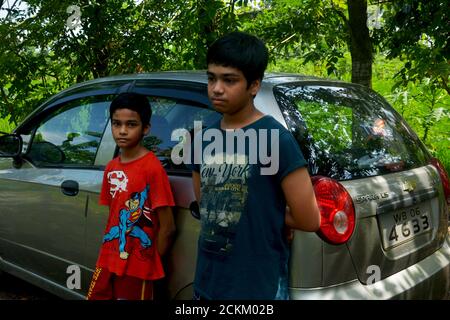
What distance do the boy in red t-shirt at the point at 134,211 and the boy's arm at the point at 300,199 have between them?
75 centimetres

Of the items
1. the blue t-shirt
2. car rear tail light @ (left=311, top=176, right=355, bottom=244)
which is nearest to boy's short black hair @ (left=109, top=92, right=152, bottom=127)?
the blue t-shirt

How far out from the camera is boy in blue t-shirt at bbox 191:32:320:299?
1.68 metres

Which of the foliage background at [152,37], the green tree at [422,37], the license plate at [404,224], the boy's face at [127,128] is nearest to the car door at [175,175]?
the boy's face at [127,128]

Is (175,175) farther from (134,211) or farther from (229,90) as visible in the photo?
(229,90)

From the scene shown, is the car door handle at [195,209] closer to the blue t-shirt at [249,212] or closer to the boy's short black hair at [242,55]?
the blue t-shirt at [249,212]

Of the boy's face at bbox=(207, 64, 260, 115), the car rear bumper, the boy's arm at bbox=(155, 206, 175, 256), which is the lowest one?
the car rear bumper

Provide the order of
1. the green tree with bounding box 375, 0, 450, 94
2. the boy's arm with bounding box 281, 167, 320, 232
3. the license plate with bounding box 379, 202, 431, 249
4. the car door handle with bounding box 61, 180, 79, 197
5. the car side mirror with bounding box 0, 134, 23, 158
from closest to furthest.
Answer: the boy's arm with bounding box 281, 167, 320, 232, the license plate with bounding box 379, 202, 431, 249, the car door handle with bounding box 61, 180, 79, 197, the car side mirror with bounding box 0, 134, 23, 158, the green tree with bounding box 375, 0, 450, 94

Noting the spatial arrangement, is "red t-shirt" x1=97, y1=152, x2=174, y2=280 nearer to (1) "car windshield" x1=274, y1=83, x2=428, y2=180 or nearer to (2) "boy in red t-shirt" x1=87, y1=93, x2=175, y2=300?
(2) "boy in red t-shirt" x1=87, y1=93, x2=175, y2=300

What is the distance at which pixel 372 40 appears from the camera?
212 inches

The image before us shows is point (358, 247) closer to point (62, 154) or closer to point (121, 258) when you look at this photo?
point (121, 258)

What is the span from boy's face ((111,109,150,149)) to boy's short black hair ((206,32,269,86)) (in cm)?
75

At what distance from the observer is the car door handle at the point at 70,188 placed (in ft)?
9.57

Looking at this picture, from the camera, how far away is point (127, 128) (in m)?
2.36

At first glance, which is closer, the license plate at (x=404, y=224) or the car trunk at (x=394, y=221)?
the car trunk at (x=394, y=221)
